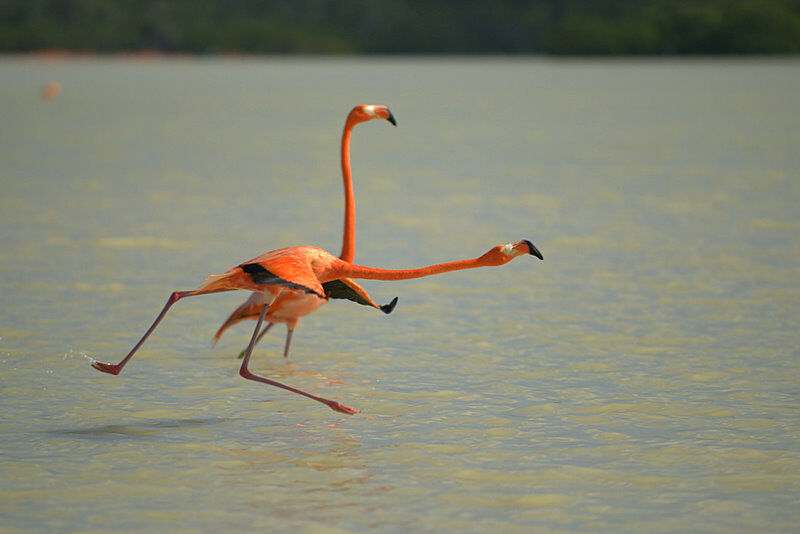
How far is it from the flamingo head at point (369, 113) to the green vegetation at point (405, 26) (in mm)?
74546

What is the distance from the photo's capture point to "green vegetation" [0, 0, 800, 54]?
79.2 meters

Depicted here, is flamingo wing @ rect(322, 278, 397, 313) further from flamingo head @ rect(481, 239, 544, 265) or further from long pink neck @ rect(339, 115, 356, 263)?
flamingo head @ rect(481, 239, 544, 265)

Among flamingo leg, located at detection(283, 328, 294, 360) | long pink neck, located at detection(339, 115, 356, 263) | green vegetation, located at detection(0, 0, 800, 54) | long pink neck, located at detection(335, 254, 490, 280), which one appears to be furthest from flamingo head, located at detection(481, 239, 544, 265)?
green vegetation, located at detection(0, 0, 800, 54)

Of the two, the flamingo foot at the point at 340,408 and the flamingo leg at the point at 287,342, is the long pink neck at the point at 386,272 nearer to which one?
the flamingo foot at the point at 340,408

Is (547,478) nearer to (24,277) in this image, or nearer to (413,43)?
(24,277)

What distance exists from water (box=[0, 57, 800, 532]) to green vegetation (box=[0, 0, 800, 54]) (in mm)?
66332

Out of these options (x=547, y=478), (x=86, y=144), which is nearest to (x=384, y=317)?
(x=547, y=478)

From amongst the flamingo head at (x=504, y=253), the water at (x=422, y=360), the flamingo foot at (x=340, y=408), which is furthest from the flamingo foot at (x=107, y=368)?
the flamingo head at (x=504, y=253)

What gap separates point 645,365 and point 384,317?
1.79 m

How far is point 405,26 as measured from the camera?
10381cm

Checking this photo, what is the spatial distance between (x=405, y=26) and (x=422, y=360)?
9901 centimetres

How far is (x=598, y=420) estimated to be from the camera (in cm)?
546

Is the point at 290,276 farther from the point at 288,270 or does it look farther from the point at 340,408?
the point at 340,408

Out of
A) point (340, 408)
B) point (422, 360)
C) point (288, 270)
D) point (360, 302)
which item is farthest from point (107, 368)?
point (422, 360)
